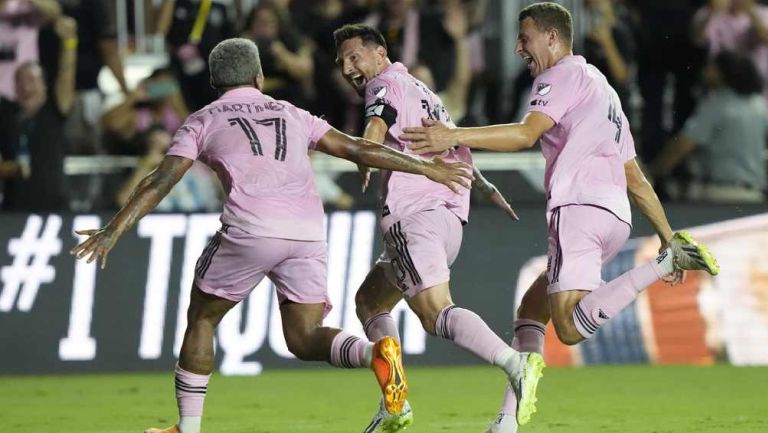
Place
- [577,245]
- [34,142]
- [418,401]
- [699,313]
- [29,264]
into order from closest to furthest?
[577,245], [418,401], [29,264], [699,313], [34,142]

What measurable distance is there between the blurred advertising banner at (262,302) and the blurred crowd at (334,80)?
0.31 m

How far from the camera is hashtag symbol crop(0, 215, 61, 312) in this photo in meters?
12.9

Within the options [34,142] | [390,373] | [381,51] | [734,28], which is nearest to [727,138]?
[734,28]

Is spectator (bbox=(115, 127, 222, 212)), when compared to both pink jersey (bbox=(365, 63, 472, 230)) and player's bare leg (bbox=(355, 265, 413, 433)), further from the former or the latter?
pink jersey (bbox=(365, 63, 472, 230))

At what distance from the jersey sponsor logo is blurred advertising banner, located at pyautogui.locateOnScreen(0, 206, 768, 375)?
5272 mm

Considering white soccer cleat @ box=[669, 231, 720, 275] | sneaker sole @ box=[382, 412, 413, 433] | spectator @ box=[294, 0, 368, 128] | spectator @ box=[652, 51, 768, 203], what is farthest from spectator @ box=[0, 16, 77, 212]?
white soccer cleat @ box=[669, 231, 720, 275]

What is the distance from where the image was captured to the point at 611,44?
1355 cm

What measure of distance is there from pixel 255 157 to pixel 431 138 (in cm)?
90

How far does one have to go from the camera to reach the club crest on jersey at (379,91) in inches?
325

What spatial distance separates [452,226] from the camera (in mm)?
8398

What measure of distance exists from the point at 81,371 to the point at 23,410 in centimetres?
241

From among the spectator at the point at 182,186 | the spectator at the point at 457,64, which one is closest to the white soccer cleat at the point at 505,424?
the spectator at the point at 182,186

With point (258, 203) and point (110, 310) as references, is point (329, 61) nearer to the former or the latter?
point (110, 310)

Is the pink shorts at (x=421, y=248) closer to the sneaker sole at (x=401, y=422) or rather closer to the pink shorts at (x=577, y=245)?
the pink shorts at (x=577, y=245)
